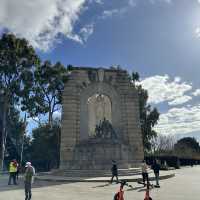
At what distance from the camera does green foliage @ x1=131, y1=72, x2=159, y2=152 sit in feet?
133

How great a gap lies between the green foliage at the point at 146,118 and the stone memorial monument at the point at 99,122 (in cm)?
1421

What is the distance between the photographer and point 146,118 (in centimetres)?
4153

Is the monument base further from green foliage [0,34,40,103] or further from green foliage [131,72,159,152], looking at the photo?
green foliage [131,72,159,152]

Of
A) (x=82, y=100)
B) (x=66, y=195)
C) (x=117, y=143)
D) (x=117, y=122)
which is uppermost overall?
(x=82, y=100)

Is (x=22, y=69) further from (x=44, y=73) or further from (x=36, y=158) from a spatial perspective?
(x=36, y=158)

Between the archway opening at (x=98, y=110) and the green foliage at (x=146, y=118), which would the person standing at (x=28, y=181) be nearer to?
the archway opening at (x=98, y=110)

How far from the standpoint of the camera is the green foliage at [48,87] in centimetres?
3533

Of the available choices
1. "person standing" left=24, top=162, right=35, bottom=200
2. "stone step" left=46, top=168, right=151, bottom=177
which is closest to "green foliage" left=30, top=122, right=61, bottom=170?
"stone step" left=46, top=168, right=151, bottom=177

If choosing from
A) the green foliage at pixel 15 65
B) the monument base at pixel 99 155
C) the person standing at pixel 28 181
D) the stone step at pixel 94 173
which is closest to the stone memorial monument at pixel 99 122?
the monument base at pixel 99 155

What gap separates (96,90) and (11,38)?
1188 centimetres

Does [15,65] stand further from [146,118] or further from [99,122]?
[146,118]

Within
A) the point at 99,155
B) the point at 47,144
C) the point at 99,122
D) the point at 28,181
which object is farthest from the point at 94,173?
the point at 47,144

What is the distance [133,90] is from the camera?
1101 inches

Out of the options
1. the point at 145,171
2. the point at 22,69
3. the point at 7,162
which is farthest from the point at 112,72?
the point at 7,162
